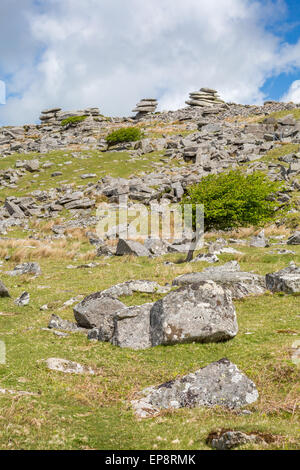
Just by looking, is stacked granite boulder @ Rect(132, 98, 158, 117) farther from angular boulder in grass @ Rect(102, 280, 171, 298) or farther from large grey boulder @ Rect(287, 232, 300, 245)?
angular boulder in grass @ Rect(102, 280, 171, 298)

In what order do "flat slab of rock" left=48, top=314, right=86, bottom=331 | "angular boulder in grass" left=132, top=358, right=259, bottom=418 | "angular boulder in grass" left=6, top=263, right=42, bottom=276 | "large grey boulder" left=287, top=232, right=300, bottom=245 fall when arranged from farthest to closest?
"large grey boulder" left=287, top=232, right=300, bottom=245
"angular boulder in grass" left=6, top=263, right=42, bottom=276
"flat slab of rock" left=48, top=314, right=86, bottom=331
"angular boulder in grass" left=132, top=358, right=259, bottom=418

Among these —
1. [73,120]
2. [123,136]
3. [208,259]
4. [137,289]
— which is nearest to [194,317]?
[137,289]

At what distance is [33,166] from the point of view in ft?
243

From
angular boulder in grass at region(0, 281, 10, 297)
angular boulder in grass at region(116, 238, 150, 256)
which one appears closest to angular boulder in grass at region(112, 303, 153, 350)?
angular boulder in grass at region(0, 281, 10, 297)

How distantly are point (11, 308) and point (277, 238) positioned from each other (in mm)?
26870

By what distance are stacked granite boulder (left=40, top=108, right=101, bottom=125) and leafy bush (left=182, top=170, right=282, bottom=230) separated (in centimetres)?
10705

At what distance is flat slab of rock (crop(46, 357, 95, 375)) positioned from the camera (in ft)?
37.7

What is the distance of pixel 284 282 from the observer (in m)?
18.9

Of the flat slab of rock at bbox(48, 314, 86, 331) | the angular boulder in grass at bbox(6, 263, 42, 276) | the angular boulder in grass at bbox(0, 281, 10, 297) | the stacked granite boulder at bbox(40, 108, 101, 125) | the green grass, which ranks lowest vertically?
the flat slab of rock at bbox(48, 314, 86, 331)

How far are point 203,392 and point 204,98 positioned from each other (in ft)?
435

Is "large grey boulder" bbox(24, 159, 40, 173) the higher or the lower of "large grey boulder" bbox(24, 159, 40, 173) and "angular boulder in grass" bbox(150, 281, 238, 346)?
the higher

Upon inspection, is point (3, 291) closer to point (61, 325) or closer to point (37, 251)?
point (61, 325)

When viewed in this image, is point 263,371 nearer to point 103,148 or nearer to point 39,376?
point 39,376
